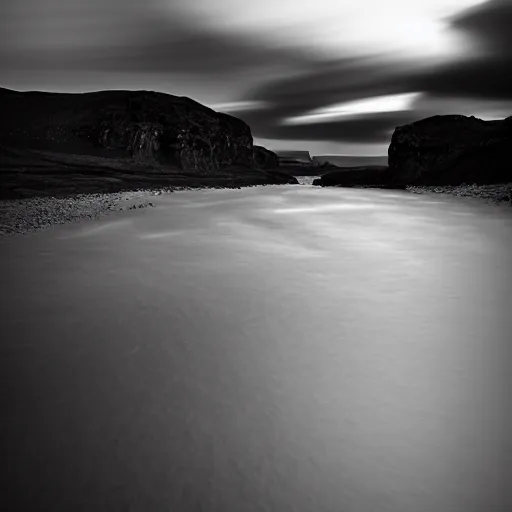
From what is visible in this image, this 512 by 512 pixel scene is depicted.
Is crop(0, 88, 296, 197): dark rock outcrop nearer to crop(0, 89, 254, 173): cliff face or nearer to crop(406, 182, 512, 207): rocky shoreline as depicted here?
crop(0, 89, 254, 173): cliff face

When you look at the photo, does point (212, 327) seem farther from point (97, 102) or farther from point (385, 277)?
point (97, 102)

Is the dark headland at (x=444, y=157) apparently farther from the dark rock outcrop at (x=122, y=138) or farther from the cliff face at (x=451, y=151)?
the dark rock outcrop at (x=122, y=138)

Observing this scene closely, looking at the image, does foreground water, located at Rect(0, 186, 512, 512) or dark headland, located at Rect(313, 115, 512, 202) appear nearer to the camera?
foreground water, located at Rect(0, 186, 512, 512)

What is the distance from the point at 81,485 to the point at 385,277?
591 cm

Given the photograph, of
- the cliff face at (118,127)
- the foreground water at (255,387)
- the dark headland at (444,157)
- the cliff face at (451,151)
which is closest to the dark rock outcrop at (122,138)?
the cliff face at (118,127)

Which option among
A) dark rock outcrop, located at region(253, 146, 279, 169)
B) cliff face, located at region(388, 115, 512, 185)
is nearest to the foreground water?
cliff face, located at region(388, 115, 512, 185)

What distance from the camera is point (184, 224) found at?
46.5 ft

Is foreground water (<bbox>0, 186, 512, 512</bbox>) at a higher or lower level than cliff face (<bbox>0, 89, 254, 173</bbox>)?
lower

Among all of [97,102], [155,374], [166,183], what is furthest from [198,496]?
[97,102]

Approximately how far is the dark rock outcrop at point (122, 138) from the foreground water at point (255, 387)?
1241 inches

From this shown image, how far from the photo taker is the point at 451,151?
62.3 meters

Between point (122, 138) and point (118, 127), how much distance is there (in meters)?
1.95

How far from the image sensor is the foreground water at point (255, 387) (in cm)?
254

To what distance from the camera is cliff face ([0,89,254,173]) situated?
58844 mm
